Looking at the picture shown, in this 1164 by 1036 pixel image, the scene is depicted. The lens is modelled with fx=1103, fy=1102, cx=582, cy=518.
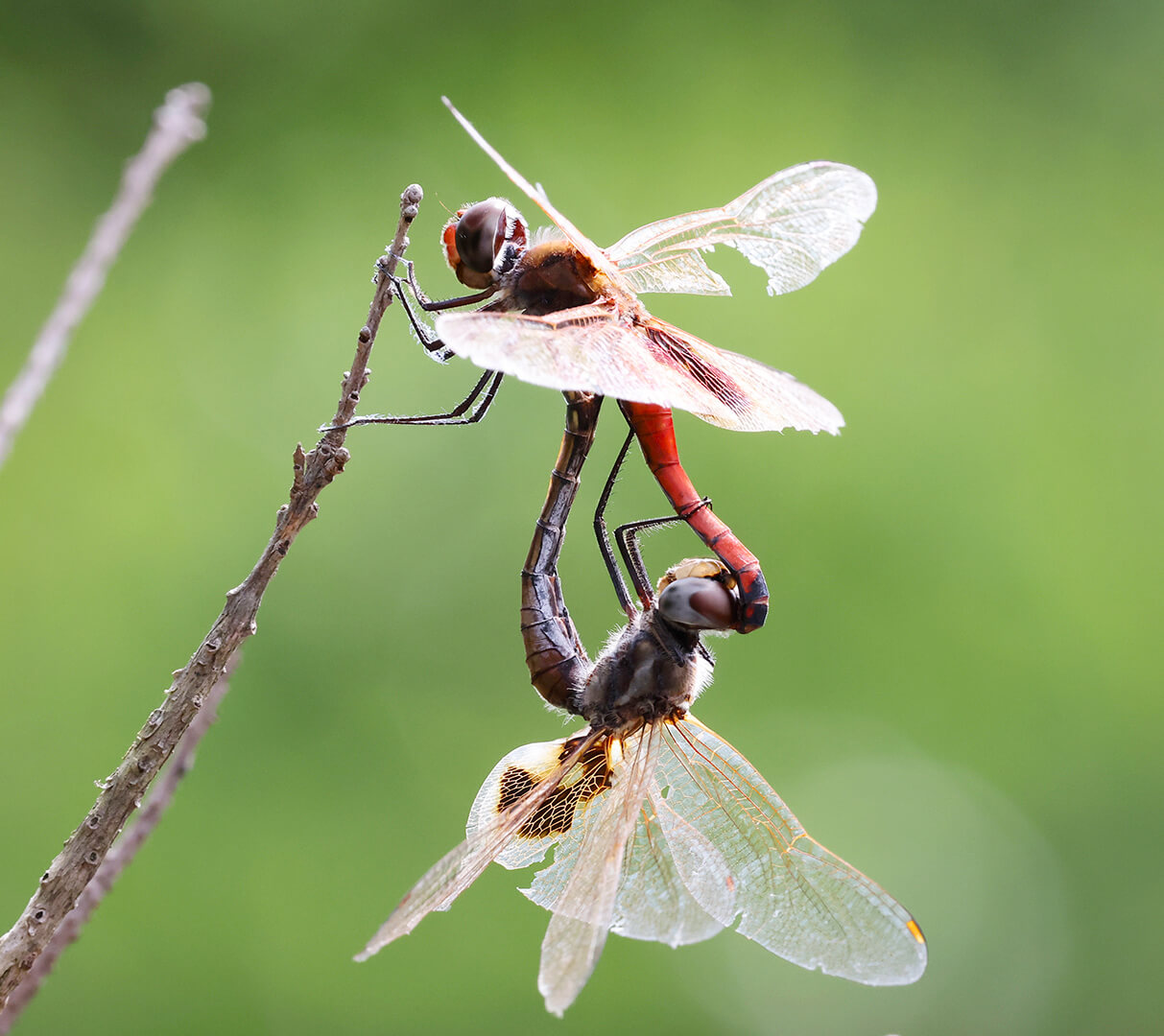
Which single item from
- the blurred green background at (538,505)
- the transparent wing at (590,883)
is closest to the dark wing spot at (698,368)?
the transparent wing at (590,883)

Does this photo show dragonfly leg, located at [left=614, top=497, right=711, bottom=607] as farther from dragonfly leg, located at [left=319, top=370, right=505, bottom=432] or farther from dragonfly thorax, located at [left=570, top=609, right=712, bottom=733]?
dragonfly leg, located at [left=319, top=370, right=505, bottom=432]

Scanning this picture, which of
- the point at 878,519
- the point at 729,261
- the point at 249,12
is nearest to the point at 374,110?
the point at 249,12

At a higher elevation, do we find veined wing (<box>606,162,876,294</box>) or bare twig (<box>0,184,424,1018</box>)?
veined wing (<box>606,162,876,294</box>)

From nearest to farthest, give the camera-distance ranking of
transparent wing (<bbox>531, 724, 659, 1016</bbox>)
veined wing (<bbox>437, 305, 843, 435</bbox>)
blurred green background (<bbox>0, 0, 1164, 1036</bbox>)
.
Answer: veined wing (<bbox>437, 305, 843, 435</bbox>) → transparent wing (<bbox>531, 724, 659, 1016</bbox>) → blurred green background (<bbox>0, 0, 1164, 1036</bbox>)

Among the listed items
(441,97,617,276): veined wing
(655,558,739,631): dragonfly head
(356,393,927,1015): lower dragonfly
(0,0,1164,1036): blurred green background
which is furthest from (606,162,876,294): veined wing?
(0,0,1164,1036): blurred green background

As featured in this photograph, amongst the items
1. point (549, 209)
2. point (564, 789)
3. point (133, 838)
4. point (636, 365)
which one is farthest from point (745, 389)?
point (133, 838)

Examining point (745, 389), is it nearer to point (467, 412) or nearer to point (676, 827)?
point (467, 412)
